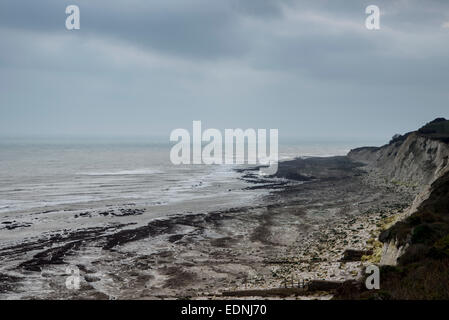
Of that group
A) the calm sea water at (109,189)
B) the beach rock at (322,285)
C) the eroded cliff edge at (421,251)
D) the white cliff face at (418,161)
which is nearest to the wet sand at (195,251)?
the beach rock at (322,285)

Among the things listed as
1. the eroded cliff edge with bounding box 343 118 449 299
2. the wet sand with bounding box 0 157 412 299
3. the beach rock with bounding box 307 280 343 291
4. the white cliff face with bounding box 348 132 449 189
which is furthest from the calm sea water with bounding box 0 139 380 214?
the beach rock with bounding box 307 280 343 291

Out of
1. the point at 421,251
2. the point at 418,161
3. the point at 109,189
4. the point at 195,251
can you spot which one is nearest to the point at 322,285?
the point at 421,251

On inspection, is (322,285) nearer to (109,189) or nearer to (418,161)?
(109,189)

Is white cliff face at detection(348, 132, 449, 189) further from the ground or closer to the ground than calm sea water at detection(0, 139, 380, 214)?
further from the ground

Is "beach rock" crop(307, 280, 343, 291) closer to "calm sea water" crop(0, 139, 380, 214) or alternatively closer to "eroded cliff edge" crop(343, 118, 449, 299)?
"eroded cliff edge" crop(343, 118, 449, 299)

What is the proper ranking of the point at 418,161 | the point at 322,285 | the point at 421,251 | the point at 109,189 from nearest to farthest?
the point at 421,251 < the point at 322,285 < the point at 109,189 < the point at 418,161

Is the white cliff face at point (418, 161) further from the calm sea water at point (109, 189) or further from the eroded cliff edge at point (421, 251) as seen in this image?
the eroded cliff edge at point (421, 251)

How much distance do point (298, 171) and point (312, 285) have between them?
7338 cm
